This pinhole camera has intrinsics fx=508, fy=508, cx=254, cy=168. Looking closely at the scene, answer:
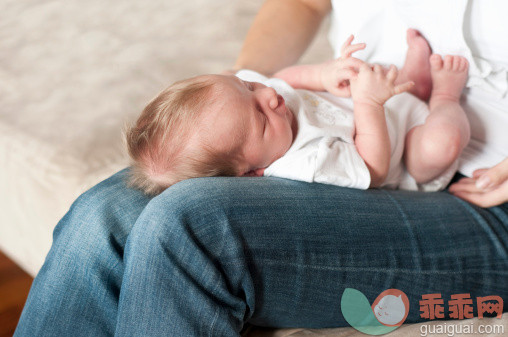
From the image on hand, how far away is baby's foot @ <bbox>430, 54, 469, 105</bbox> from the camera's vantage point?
102cm

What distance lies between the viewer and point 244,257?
0.73 meters

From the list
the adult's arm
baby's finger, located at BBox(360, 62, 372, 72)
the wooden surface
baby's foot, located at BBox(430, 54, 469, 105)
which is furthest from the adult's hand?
the wooden surface

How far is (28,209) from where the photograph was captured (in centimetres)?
127

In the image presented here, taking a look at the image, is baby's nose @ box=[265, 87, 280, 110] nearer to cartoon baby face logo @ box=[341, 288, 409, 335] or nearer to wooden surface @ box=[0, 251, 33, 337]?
cartoon baby face logo @ box=[341, 288, 409, 335]

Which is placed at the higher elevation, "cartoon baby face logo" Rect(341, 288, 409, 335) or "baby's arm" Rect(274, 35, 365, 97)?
"baby's arm" Rect(274, 35, 365, 97)

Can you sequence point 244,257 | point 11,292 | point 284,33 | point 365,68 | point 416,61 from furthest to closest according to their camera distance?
point 11,292
point 284,33
point 416,61
point 365,68
point 244,257

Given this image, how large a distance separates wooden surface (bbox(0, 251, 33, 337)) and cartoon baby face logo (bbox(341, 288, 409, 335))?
37.6 inches

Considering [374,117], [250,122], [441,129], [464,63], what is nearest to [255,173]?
[250,122]

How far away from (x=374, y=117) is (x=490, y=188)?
10.1 inches

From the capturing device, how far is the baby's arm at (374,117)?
3.06 feet

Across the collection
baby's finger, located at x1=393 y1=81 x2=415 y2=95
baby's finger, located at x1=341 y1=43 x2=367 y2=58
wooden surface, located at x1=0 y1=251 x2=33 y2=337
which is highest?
baby's finger, located at x1=341 y1=43 x2=367 y2=58

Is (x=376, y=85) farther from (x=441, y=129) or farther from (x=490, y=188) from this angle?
(x=490, y=188)

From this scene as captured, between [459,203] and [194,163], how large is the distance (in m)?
0.50

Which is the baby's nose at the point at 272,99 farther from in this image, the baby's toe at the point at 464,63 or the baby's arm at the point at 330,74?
the baby's toe at the point at 464,63
